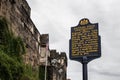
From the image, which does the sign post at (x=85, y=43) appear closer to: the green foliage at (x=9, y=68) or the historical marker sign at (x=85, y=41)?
the historical marker sign at (x=85, y=41)

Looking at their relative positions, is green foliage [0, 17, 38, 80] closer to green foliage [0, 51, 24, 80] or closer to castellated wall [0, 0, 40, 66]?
green foliage [0, 51, 24, 80]

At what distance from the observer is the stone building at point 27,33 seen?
26.6 metres

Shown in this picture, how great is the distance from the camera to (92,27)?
982 inches

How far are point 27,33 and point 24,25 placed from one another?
1184mm

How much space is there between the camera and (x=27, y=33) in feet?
102

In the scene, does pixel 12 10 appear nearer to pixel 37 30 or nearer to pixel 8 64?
pixel 8 64

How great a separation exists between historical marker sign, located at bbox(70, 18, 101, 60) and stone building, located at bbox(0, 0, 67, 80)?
5.08m

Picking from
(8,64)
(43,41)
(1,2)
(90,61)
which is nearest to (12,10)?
(1,2)

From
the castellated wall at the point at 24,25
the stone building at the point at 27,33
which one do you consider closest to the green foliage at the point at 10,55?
the stone building at the point at 27,33

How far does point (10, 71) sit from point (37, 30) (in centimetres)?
1137

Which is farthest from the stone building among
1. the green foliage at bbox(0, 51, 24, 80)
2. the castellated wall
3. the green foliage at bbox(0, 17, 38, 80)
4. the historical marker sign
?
the historical marker sign

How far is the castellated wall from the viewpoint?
26.3m

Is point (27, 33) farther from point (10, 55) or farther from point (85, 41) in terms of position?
point (85, 41)

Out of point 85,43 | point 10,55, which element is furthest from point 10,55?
point 85,43
